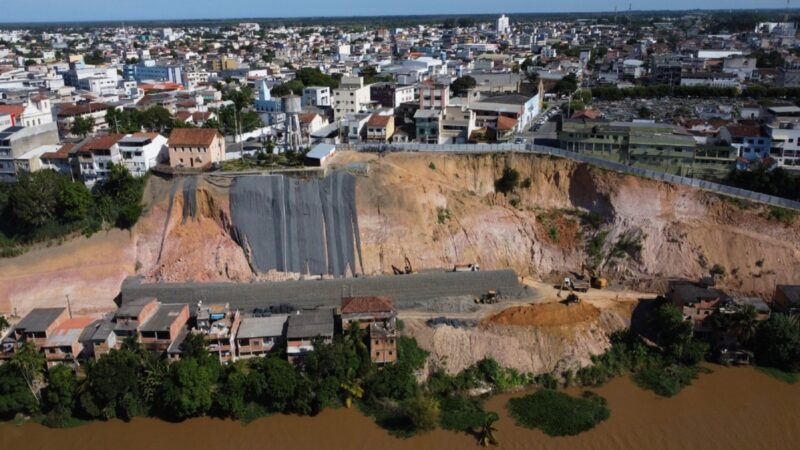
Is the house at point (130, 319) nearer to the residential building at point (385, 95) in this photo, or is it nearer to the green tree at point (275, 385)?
the green tree at point (275, 385)

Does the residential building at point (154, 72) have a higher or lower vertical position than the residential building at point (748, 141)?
Answer: higher

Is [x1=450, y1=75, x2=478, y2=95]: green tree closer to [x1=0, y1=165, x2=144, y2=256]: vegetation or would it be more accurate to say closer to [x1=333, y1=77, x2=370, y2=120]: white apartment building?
[x1=333, y1=77, x2=370, y2=120]: white apartment building

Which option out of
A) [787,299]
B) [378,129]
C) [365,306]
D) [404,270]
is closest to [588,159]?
[787,299]

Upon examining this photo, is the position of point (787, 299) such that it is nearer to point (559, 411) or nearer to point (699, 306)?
point (699, 306)

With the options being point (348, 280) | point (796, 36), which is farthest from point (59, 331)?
point (796, 36)

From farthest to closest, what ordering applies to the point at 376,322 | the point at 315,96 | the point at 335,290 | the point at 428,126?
the point at 315,96
the point at 428,126
the point at 335,290
the point at 376,322

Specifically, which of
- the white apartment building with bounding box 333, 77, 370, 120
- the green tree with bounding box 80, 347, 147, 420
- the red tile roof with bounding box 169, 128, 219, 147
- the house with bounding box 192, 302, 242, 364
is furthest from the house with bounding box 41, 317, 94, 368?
the white apartment building with bounding box 333, 77, 370, 120

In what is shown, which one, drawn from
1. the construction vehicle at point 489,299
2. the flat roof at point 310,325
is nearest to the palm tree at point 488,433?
the flat roof at point 310,325
